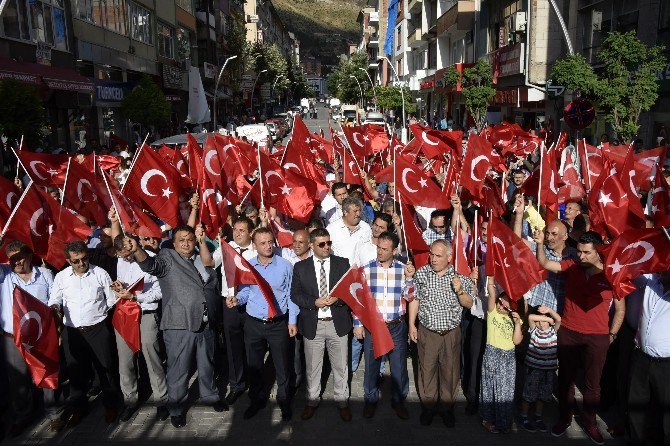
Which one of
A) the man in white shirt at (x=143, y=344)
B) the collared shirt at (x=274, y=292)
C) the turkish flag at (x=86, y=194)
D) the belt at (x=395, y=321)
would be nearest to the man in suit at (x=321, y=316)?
the collared shirt at (x=274, y=292)

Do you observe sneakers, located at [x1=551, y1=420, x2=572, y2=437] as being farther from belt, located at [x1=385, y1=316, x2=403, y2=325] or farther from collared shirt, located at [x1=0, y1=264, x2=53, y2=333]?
collared shirt, located at [x1=0, y1=264, x2=53, y2=333]

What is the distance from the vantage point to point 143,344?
6.15m

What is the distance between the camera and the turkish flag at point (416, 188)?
25.3ft

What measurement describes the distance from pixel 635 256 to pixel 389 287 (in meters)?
2.16

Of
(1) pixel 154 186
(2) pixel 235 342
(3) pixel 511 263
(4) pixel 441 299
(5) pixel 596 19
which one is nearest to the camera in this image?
(3) pixel 511 263

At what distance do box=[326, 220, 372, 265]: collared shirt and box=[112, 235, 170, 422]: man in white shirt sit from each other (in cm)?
224

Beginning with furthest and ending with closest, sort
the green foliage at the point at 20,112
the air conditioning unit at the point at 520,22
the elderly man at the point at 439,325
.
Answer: the air conditioning unit at the point at 520,22 < the green foliage at the point at 20,112 < the elderly man at the point at 439,325

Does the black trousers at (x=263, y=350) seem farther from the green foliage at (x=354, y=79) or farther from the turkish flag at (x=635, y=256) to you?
the green foliage at (x=354, y=79)

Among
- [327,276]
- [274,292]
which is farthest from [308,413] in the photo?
[327,276]

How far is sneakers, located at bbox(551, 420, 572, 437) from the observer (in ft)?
18.8

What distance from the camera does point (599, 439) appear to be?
5590 mm

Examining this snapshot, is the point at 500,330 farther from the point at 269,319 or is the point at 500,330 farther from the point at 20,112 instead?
the point at 20,112

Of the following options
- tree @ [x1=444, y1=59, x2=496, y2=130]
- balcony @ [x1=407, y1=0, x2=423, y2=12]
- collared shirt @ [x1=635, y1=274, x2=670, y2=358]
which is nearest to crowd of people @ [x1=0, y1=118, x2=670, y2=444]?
collared shirt @ [x1=635, y1=274, x2=670, y2=358]

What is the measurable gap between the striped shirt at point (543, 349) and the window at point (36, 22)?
18.6 metres
